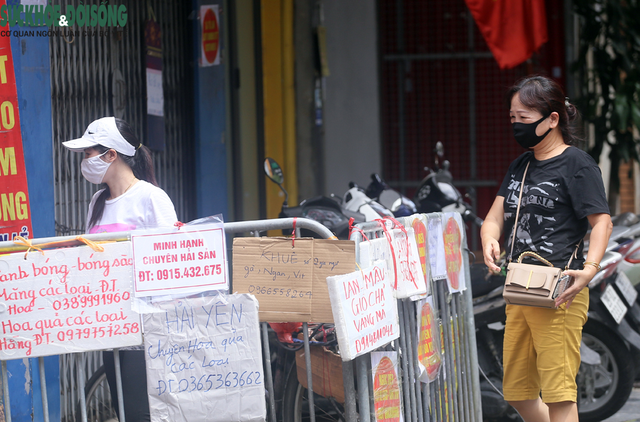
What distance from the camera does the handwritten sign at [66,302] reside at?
2391mm

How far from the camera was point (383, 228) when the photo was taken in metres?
2.82

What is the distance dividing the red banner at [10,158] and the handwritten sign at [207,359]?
59.9 inches

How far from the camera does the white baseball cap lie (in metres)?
3.17

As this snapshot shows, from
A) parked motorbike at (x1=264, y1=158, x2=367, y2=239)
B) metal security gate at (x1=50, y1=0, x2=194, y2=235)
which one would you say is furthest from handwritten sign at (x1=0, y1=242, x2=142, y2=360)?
parked motorbike at (x1=264, y1=158, x2=367, y2=239)

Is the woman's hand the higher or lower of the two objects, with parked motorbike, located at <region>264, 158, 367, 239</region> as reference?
lower

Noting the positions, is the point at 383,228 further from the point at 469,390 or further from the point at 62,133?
the point at 62,133

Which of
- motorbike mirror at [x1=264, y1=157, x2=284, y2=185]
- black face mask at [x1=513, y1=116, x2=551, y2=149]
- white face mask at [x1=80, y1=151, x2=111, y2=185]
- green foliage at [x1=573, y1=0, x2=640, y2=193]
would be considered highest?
green foliage at [x1=573, y1=0, x2=640, y2=193]

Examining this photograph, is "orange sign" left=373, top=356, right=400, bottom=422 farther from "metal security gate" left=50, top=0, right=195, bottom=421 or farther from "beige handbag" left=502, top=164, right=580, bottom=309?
"metal security gate" left=50, top=0, right=195, bottom=421

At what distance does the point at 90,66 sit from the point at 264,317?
8.92ft

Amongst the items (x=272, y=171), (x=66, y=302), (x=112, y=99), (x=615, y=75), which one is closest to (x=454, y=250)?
(x=272, y=171)

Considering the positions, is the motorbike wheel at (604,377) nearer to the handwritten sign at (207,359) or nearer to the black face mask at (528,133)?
the black face mask at (528,133)

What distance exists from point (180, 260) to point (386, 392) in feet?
3.18

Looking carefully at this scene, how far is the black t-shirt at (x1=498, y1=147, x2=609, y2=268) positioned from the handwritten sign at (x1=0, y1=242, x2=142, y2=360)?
5.81ft

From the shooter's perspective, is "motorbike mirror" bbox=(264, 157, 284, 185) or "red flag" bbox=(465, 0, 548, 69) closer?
"motorbike mirror" bbox=(264, 157, 284, 185)
